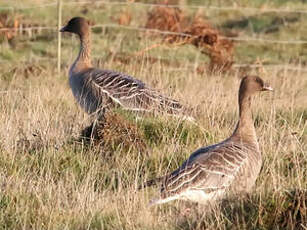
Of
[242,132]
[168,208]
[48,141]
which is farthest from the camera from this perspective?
[48,141]

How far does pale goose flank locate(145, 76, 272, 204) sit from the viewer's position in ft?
20.0

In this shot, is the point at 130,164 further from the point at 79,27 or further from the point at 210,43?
the point at 210,43

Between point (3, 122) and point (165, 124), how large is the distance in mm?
1664

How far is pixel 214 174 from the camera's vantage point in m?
6.31

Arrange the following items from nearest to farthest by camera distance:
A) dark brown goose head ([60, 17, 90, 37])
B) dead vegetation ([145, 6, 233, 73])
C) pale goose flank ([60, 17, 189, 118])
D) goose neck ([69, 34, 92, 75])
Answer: pale goose flank ([60, 17, 189, 118])
goose neck ([69, 34, 92, 75])
dark brown goose head ([60, 17, 90, 37])
dead vegetation ([145, 6, 233, 73])

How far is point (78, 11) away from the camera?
2125 centimetres

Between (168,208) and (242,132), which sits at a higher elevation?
(242,132)

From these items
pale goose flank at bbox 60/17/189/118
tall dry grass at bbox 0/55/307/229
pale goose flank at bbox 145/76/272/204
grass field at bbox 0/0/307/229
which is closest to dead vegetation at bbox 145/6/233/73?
grass field at bbox 0/0/307/229

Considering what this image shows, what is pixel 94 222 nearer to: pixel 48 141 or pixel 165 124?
pixel 48 141

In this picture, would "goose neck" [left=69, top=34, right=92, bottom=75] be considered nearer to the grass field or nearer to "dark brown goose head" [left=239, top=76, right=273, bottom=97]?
the grass field

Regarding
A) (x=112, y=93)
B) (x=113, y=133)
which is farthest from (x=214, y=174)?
(x=112, y=93)

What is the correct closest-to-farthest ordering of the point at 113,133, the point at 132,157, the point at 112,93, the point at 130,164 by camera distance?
the point at 130,164, the point at 132,157, the point at 113,133, the point at 112,93

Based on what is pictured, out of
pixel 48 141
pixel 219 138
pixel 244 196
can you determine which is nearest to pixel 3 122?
pixel 48 141

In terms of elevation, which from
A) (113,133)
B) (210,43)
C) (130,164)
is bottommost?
(130,164)
